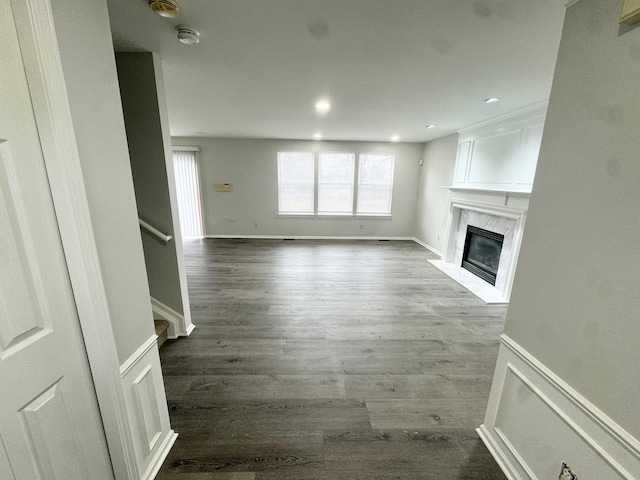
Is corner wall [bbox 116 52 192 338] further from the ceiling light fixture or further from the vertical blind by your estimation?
the vertical blind

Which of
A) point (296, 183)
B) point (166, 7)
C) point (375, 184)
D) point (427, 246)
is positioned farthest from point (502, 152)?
point (296, 183)

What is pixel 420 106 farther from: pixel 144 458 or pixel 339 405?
pixel 144 458

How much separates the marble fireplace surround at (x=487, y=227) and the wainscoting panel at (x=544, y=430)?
2218mm

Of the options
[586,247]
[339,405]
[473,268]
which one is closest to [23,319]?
[339,405]

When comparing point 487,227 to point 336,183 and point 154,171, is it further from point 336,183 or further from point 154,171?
point 154,171

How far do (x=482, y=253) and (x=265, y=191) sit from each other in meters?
4.86

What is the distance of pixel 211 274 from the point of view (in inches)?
159

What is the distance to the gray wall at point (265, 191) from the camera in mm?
5902

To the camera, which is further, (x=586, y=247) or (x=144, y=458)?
(x=144, y=458)

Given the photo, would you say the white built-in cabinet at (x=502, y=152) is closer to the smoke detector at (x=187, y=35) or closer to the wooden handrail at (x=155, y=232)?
the smoke detector at (x=187, y=35)

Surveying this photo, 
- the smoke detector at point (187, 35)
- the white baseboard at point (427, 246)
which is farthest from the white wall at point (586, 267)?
the white baseboard at point (427, 246)

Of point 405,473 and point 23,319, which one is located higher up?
point 23,319

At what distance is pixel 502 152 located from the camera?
136 inches

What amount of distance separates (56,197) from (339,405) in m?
1.89
